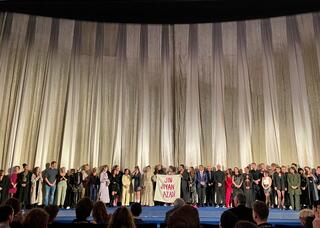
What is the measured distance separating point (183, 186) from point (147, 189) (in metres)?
1.62

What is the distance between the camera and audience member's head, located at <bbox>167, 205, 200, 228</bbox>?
7.19ft

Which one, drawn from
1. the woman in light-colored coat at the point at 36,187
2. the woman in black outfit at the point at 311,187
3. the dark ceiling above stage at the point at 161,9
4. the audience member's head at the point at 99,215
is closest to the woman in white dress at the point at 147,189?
the woman in light-colored coat at the point at 36,187

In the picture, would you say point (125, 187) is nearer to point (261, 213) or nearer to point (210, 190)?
point (210, 190)

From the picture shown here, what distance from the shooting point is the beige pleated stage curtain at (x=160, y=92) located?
13.6 metres

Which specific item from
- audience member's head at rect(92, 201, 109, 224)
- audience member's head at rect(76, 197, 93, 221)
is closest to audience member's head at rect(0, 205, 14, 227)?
audience member's head at rect(76, 197, 93, 221)

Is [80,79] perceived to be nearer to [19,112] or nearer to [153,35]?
[19,112]

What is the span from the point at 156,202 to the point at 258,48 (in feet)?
24.9

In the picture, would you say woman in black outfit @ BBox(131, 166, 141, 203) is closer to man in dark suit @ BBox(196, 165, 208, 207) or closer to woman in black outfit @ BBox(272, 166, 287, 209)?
man in dark suit @ BBox(196, 165, 208, 207)

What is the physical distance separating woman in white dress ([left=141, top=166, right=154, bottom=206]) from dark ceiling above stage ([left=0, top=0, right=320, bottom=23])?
6.75 meters

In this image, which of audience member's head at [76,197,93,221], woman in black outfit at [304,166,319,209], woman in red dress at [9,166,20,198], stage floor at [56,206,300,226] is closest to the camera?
audience member's head at [76,197,93,221]

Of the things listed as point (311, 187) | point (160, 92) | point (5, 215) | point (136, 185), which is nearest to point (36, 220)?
point (5, 215)

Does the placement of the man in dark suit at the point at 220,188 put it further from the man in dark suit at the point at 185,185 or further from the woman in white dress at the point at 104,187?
the woman in white dress at the point at 104,187

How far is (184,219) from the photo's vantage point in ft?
7.29

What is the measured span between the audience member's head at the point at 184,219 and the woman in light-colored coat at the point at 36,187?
32.5 feet
